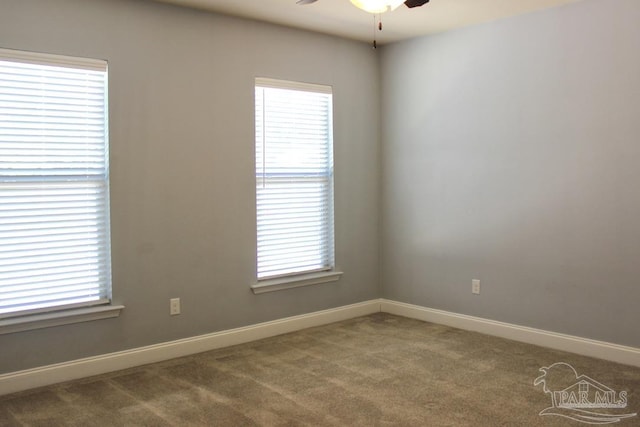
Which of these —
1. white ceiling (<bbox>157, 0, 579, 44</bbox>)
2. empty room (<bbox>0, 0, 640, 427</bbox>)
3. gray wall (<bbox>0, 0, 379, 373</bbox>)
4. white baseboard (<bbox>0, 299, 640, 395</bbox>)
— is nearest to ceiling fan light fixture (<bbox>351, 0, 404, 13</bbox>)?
empty room (<bbox>0, 0, 640, 427</bbox>)

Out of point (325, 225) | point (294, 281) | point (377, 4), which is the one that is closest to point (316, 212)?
point (325, 225)

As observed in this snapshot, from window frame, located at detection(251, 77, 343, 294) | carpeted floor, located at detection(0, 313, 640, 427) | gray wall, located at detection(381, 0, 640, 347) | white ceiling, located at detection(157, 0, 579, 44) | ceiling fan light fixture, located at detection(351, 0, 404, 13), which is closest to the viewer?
ceiling fan light fixture, located at detection(351, 0, 404, 13)

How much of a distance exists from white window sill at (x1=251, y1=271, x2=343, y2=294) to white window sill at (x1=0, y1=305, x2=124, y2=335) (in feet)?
3.73

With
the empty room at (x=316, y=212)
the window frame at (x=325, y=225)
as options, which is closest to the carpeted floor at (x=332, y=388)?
the empty room at (x=316, y=212)

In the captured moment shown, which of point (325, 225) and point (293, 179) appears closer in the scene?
point (293, 179)

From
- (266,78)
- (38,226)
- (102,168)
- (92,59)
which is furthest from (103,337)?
(266,78)

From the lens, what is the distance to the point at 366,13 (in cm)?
435

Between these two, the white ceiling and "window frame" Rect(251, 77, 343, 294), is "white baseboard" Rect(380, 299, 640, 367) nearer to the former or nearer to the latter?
"window frame" Rect(251, 77, 343, 294)

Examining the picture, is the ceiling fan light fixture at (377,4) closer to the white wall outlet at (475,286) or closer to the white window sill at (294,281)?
the white window sill at (294,281)

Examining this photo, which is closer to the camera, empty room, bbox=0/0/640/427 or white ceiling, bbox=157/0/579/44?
empty room, bbox=0/0/640/427

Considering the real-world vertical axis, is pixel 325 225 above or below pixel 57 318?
above

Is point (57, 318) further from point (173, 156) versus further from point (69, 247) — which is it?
point (173, 156)

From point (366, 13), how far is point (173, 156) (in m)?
1.79

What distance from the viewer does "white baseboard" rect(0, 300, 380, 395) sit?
3.50 meters
